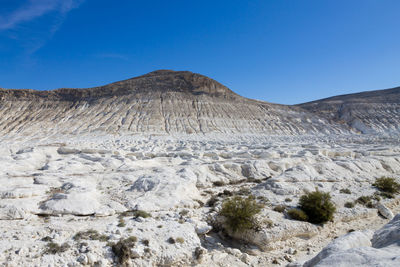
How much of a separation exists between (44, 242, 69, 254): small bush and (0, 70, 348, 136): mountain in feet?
123

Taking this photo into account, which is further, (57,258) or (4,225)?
(4,225)

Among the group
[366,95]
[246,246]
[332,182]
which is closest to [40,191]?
[246,246]

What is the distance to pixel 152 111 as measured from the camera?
5059 centimetres

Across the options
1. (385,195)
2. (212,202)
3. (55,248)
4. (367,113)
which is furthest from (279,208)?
(367,113)

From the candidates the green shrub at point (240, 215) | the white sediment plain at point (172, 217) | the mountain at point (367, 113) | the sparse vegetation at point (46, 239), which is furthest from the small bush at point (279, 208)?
the mountain at point (367, 113)

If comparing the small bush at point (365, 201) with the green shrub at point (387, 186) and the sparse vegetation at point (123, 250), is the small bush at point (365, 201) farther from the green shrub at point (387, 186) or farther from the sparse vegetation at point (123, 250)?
the sparse vegetation at point (123, 250)

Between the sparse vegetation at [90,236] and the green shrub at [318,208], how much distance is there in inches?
265

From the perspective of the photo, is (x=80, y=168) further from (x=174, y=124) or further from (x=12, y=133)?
(x=12, y=133)

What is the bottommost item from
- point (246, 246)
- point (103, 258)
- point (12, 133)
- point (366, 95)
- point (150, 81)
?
point (246, 246)

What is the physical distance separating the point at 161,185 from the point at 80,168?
5.74 meters

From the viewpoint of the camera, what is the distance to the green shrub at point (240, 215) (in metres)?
7.13

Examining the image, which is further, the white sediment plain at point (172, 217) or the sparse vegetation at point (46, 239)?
the sparse vegetation at point (46, 239)

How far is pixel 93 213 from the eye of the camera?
7238 mm

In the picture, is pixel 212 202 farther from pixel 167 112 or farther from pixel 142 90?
pixel 142 90
